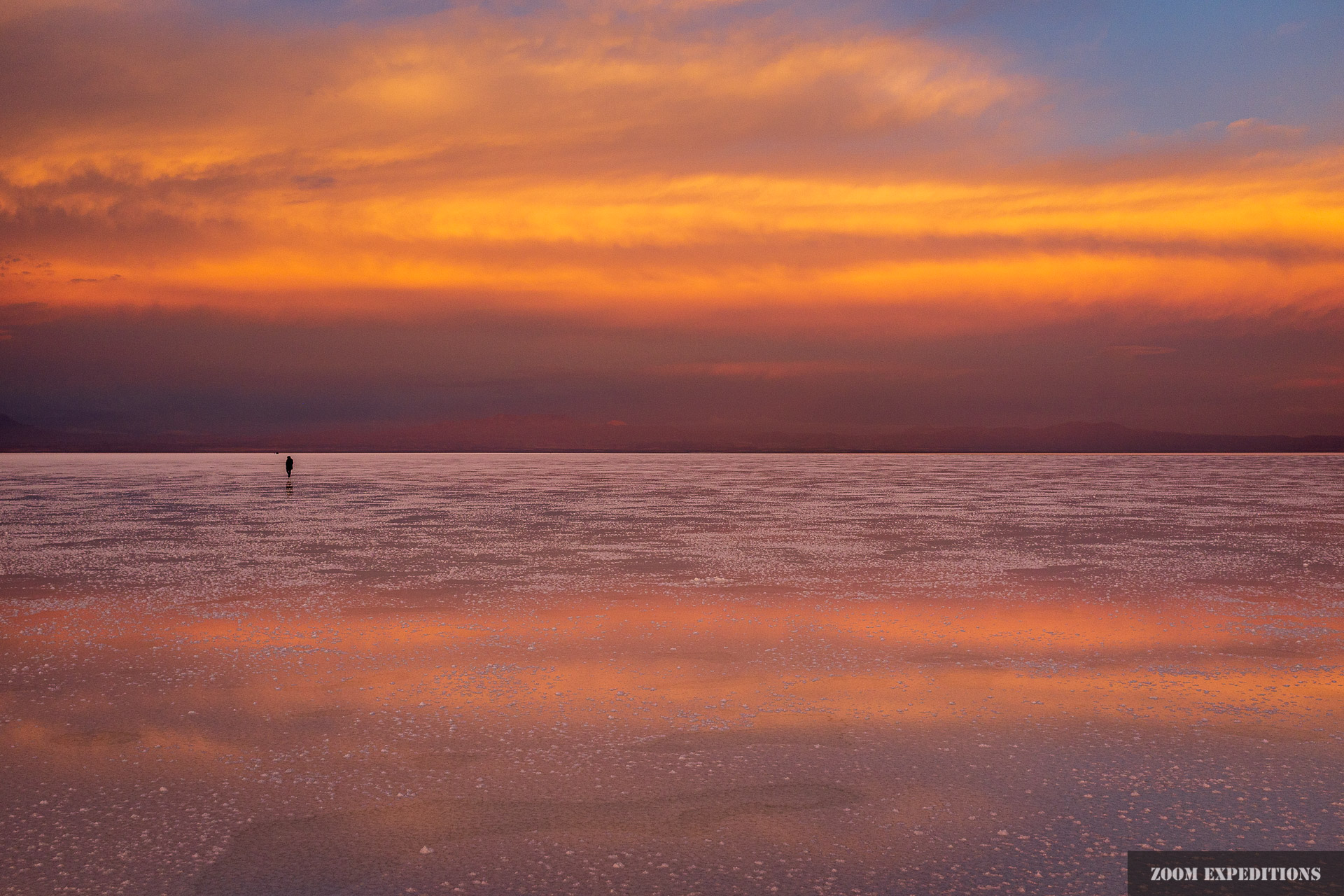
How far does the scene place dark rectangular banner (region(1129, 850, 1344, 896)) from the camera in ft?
14.6

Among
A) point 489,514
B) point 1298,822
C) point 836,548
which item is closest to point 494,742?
point 1298,822

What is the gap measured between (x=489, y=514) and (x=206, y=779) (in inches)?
882

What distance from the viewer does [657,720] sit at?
23.1ft

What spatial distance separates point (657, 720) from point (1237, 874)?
3712mm

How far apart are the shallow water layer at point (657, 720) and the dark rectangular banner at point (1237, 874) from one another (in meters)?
0.13

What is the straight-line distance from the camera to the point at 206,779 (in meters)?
5.81

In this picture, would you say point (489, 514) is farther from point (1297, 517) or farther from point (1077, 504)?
point (1297, 517)

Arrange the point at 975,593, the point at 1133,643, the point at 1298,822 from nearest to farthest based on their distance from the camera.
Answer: the point at 1298,822 → the point at 1133,643 → the point at 975,593

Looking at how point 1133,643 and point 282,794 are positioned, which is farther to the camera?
point 1133,643

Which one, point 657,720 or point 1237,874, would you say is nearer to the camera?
point 1237,874

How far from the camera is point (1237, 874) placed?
464 cm

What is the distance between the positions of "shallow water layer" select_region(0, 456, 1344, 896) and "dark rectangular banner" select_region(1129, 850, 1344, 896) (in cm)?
13

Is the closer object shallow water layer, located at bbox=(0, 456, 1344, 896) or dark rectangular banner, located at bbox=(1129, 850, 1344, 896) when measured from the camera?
dark rectangular banner, located at bbox=(1129, 850, 1344, 896)

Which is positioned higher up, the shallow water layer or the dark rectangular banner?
the shallow water layer
